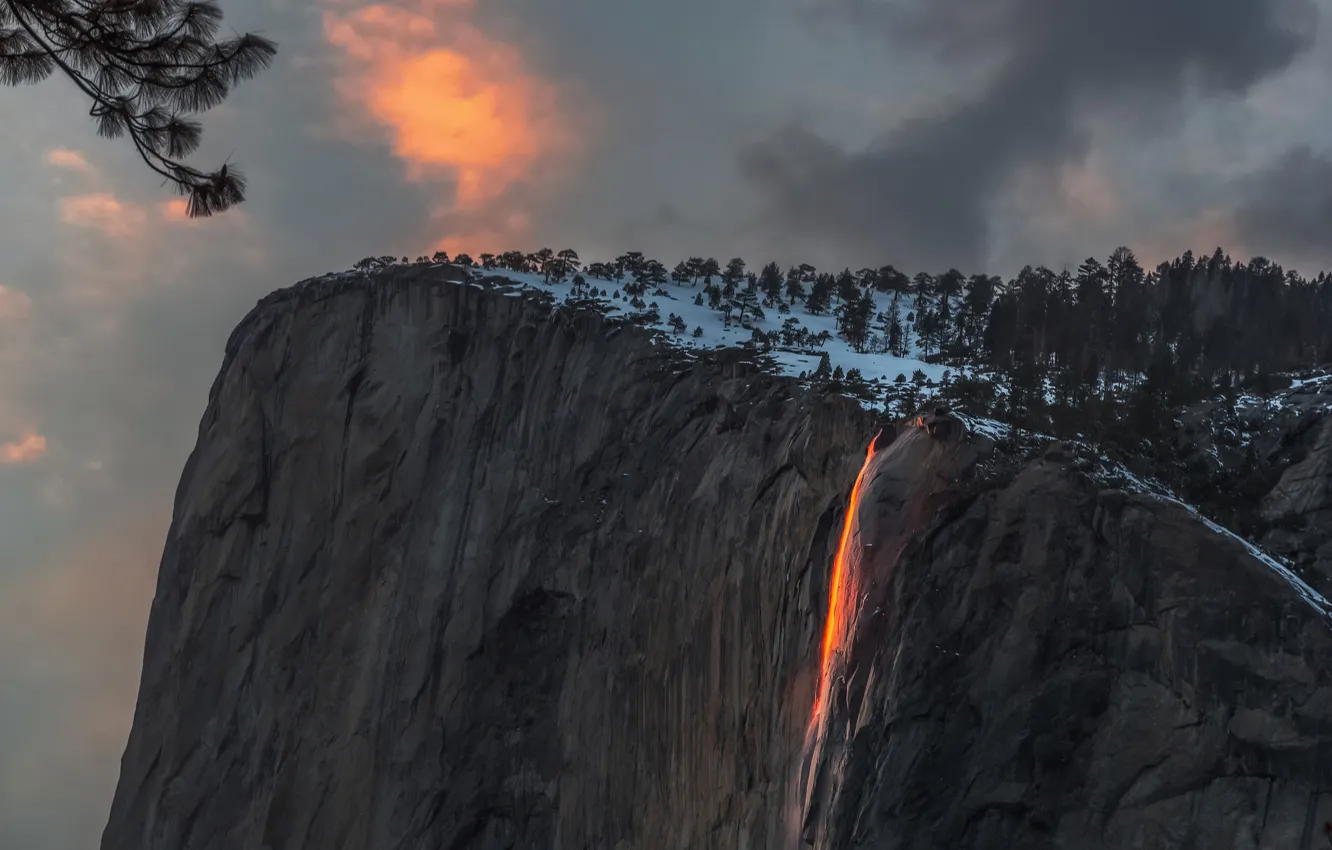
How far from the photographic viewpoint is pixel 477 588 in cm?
5538

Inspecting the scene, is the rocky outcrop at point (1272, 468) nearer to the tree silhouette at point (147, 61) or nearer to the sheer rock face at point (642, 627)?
the sheer rock face at point (642, 627)

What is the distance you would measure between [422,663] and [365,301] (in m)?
19.8

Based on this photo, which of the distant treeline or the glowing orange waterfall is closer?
the glowing orange waterfall

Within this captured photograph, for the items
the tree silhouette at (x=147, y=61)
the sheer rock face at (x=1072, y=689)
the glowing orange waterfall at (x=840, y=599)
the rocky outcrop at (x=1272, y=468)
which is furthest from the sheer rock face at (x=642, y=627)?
the tree silhouette at (x=147, y=61)

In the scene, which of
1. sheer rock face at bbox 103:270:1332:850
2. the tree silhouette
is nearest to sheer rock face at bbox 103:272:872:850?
sheer rock face at bbox 103:270:1332:850

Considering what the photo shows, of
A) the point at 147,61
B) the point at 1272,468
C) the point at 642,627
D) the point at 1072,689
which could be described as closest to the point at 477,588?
the point at 642,627

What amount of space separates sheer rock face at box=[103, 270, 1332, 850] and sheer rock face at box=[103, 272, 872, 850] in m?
0.16

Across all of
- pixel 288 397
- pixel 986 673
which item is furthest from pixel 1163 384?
pixel 288 397

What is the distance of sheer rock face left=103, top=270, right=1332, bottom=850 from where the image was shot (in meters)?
23.7

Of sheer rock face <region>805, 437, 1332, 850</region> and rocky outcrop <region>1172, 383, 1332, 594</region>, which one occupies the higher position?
rocky outcrop <region>1172, 383, 1332, 594</region>

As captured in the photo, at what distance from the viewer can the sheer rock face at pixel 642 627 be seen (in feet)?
77.7

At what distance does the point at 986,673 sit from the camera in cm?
2506

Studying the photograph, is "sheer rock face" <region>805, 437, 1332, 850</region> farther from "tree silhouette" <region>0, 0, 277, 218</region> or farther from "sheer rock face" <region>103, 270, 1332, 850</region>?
"tree silhouette" <region>0, 0, 277, 218</region>

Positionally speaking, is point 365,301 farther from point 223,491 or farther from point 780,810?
point 780,810
